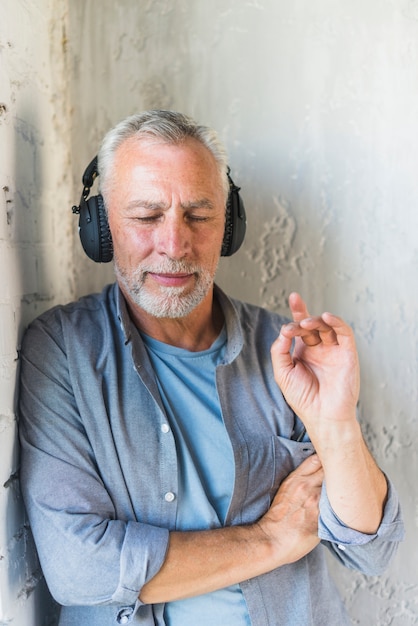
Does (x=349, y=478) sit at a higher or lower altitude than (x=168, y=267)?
lower

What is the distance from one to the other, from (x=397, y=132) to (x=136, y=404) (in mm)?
1065

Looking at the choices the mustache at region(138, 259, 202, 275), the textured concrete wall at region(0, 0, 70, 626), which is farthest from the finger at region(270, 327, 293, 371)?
the textured concrete wall at region(0, 0, 70, 626)

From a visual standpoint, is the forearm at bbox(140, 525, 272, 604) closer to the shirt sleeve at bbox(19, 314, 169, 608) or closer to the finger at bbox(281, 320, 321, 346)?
the shirt sleeve at bbox(19, 314, 169, 608)

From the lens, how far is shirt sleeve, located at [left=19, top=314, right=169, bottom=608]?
1228mm

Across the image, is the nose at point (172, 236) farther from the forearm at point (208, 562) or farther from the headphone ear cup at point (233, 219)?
the forearm at point (208, 562)

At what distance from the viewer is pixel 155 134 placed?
1445 mm

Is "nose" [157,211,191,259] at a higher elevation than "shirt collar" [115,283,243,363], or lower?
higher

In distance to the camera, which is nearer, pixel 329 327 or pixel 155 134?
pixel 329 327

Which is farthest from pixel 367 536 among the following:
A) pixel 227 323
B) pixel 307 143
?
pixel 307 143

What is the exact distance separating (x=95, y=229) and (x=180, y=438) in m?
0.51

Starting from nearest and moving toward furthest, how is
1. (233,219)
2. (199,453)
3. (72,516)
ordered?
(72,516) < (199,453) < (233,219)

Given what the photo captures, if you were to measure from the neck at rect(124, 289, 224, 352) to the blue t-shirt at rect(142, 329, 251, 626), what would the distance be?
0.04 metres

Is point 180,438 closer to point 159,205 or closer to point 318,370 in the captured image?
point 318,370

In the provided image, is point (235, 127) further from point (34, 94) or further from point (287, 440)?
point (287, 440)
